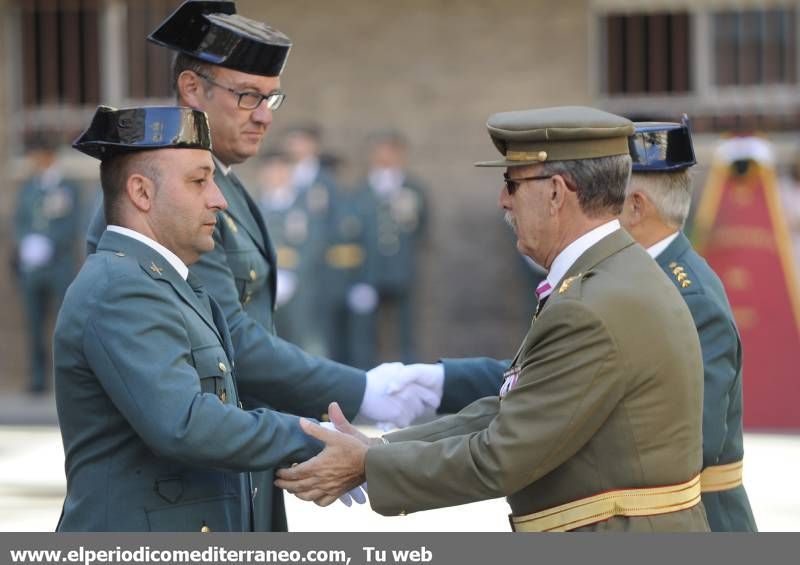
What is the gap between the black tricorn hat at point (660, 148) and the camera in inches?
163

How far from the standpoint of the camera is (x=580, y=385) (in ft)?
10.3

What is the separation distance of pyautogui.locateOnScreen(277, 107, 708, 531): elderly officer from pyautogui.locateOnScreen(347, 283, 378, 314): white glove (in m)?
8.44

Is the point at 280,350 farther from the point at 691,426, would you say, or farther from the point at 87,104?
the point at 87,104

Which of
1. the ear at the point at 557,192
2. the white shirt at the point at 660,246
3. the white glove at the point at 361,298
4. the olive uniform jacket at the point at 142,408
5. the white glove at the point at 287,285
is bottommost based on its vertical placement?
the white glove at the point at 361,298

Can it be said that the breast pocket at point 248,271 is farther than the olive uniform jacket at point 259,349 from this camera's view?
Yes

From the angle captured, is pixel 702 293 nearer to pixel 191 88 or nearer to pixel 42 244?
pixel 191 88

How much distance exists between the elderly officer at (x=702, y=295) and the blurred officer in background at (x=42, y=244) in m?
8.49

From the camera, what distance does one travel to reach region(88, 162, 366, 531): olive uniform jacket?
4.28m

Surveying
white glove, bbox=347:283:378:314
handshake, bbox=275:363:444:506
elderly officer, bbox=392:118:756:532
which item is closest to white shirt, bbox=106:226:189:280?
handshake, bbox=275:363:444:506

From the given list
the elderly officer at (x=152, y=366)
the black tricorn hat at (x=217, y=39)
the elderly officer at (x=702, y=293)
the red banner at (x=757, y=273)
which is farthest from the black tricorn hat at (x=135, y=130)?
the red banner at (x=757, y=273)

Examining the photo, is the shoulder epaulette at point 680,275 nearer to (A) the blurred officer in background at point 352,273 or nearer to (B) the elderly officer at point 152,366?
(B) the elderly officer at point 152,366

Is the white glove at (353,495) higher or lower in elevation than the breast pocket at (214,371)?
lower
